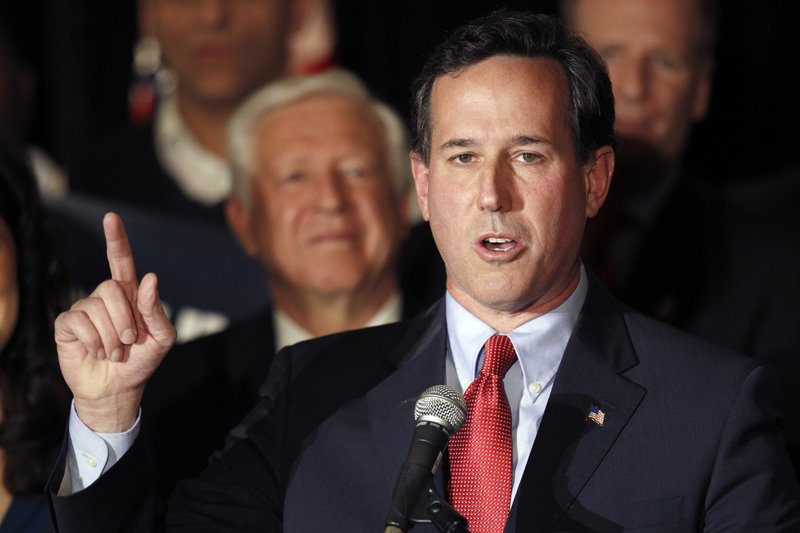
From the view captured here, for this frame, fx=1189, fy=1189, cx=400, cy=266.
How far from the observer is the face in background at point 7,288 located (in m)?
2.90

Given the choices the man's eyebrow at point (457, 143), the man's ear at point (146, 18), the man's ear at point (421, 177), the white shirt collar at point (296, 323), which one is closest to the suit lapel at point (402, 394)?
the man's ear at point (421, 177)

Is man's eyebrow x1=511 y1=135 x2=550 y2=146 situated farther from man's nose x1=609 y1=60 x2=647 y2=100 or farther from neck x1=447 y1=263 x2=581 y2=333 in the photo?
man's nose x1=609 y1=60 x2=647 y2=100

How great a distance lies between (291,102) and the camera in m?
3.81

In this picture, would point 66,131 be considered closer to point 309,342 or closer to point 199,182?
point 199,182

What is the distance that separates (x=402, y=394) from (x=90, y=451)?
0.56m

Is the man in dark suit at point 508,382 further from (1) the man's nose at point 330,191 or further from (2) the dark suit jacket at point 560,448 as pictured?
(1) the man's nose at point 330,191

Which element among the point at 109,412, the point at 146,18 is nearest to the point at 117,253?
the point at 109,412

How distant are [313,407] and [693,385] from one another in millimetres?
697

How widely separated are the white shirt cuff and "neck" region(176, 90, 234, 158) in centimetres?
192

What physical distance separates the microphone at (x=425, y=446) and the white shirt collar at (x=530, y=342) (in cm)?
46

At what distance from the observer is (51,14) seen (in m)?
4.18

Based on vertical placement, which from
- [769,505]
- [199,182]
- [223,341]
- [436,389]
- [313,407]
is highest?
[436,389]

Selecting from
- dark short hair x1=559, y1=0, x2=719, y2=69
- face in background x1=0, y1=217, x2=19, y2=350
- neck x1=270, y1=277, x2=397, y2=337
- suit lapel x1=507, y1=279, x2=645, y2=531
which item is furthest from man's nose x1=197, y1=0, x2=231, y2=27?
suit lapel x1=507, y1=279, x2=645, y2=531

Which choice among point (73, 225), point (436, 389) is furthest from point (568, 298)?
point (73, 225)
